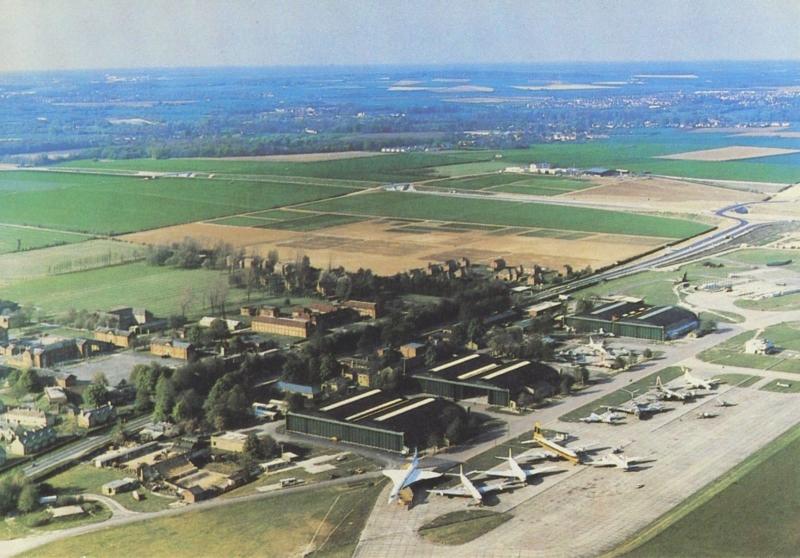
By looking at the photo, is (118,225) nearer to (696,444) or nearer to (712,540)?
(696,444)

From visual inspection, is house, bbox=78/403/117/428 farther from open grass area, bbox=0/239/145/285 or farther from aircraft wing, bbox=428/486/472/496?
open grass area, bbox=0/239/145/285

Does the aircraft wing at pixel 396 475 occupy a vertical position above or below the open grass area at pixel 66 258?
below

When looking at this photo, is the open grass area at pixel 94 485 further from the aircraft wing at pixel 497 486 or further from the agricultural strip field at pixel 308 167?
the agricultural strip field at pixel 308 167

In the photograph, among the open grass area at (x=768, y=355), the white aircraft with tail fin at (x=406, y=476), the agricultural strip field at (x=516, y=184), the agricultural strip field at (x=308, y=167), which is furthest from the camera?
Answer: the agricultural strip field at (x=516, y=184)

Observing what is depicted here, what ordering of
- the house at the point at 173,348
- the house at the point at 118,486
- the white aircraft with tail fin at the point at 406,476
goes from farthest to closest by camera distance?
the house at the point at 173,348 < the house at the point at 118,486 < the white aircraft with tail fin at the point at 406,476

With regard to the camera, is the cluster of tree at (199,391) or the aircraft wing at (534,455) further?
the cluster of tree at (199,391)

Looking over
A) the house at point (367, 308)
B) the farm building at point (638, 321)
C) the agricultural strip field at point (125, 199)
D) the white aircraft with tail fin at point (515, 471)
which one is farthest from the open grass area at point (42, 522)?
the agricultural strip field at point (125, 199)

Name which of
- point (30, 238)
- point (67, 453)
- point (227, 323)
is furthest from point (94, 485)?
point (30, 238)
